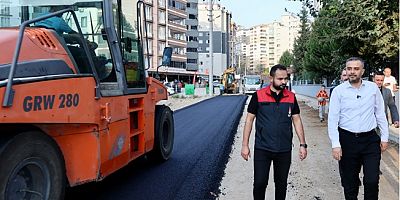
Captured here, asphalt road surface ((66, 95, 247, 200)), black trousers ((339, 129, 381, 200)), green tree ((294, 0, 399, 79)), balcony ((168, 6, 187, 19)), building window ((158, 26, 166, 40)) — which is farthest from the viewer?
balcony ((168, 6, 187, 19))

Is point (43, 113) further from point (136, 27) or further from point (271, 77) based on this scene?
point (136, 27)

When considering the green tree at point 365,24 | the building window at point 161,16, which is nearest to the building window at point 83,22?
the green tree at point 365,24

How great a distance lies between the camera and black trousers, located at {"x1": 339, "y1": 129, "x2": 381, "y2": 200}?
14.7 feet

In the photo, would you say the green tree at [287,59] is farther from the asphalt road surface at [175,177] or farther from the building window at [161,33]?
the asphalt road surface at [175,177]

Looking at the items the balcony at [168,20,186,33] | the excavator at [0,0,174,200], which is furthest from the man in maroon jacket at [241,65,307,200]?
the balcony at [168,20,186,33]

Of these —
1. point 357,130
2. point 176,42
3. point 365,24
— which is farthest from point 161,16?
point 357,130

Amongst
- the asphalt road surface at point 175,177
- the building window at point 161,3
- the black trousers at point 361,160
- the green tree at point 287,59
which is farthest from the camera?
the building window at point 161,3

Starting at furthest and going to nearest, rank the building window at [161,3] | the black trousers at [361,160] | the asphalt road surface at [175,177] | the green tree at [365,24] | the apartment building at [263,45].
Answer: the apartment building at [263,45], the building window at [161,3], the green tree at [365,24], the asphalt road surface at [175,177], the black trousers at [361,160]

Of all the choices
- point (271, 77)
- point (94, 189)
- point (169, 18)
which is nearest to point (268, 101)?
point (271, 77)

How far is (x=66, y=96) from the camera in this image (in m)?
4.13

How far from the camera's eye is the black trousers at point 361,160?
448 cm

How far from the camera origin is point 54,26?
4867 millimetres

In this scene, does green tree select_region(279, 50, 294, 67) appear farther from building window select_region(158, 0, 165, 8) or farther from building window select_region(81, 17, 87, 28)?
building window select_region(81, 17, 87, 28)

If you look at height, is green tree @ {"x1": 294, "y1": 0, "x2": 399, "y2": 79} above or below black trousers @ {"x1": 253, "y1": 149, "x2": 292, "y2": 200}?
above
